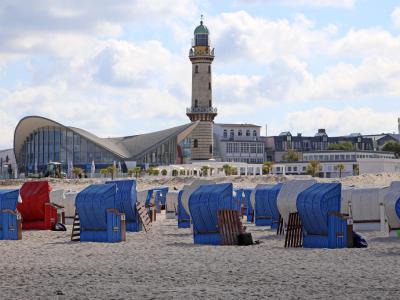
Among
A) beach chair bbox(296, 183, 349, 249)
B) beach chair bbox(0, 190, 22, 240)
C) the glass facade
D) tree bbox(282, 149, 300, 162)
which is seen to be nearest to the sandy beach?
beach chair bbox(296, 183, 349, 249)

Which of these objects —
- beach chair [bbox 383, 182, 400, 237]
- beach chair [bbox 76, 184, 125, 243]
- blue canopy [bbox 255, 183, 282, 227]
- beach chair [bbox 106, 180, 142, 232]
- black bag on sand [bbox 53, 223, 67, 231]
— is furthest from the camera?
blue canopy [bbox 255, 183, 282, 227]

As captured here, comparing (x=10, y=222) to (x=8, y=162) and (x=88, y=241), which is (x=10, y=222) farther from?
(x=8, y=162)

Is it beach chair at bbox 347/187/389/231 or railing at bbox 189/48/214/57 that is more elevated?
railing at bbox 189/48/214/57

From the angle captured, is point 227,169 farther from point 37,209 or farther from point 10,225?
point 10,225

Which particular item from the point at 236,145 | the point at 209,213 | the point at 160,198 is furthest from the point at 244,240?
the point at 236,145

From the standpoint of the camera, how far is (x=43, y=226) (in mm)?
30797

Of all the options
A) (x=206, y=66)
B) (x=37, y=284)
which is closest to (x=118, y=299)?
(x=37, y=284)

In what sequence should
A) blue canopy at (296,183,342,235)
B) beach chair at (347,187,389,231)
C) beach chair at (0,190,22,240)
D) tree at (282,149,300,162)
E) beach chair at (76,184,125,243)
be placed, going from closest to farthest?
blue canopy at (296,183,342,235) → beach chair at (76,184,125,243) → beach chair at (0,190,22,240) → beach chair at (347,187,389,231) → tree at (282,149,300,162)

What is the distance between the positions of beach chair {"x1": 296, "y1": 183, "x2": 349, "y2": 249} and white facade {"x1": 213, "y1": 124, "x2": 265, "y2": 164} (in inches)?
4399

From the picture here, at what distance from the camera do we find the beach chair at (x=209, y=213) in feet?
76.9

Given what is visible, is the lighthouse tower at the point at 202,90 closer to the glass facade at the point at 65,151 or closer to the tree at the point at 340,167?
the glass facade at the point at 65,151

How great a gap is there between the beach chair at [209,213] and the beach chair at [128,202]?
4.83 m

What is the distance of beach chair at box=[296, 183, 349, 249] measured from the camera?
68.6 feet

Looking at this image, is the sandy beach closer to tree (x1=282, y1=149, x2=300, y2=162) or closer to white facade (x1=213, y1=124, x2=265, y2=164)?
tree (x1=282, y1=149, x2=300, y2=162)
